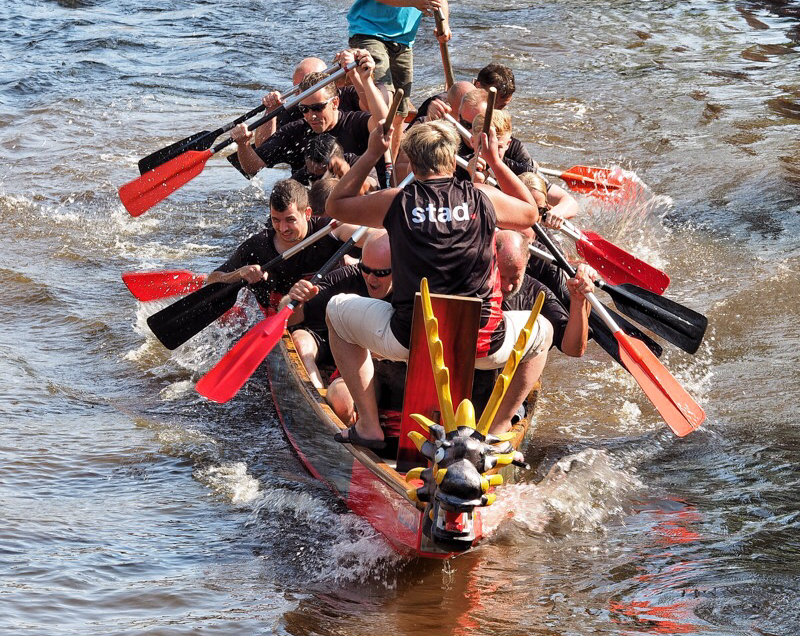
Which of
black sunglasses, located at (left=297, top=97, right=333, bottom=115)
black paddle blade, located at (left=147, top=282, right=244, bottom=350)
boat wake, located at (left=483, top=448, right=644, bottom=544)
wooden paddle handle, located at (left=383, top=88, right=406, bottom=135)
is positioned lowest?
boat wake, located at (left=483, top=448, right=644, bottom=544)

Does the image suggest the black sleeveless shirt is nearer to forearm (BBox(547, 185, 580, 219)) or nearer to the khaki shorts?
forearm (BBox(547, 185, 580, 219))

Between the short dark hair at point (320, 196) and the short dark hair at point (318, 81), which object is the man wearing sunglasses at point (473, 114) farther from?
the short dark hair at point (318, 81)

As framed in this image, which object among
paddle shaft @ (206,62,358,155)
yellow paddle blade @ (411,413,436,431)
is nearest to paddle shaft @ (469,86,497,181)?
yellow paddle blade @ (411,413,436,431)

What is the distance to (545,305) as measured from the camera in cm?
544

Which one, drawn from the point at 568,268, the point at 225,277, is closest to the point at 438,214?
the point at 568,268

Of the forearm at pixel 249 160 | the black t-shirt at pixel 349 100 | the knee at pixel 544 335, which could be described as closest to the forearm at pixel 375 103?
the forearm at pixel 249 160

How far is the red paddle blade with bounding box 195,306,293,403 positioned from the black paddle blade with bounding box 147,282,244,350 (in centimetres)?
83

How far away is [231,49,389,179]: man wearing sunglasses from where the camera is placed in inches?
287

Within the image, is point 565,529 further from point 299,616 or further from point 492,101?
point 492,101

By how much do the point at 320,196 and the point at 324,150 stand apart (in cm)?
71

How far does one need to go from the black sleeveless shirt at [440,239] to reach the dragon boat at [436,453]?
0.60 ft

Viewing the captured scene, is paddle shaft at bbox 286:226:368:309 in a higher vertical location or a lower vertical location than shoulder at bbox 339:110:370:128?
lower

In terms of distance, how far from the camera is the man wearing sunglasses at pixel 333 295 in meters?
5.15

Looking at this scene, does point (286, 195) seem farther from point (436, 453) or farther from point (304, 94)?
point (436, 453)
